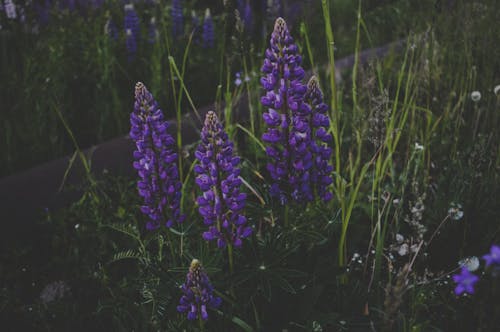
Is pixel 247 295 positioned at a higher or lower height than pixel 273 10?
lower

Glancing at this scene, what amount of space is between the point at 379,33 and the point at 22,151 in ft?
10.9

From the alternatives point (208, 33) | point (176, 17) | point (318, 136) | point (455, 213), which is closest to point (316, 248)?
point (318, 136)

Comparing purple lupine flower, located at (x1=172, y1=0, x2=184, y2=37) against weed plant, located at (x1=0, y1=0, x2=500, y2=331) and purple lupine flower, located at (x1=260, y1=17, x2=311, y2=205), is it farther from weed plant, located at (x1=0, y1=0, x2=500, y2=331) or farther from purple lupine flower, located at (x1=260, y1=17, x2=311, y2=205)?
purple lupine flower, located at (x1=260, y1=17, x2=311, y2=205)

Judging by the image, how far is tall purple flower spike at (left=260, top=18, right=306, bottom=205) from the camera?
70.2 inches

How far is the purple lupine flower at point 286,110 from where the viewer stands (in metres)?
1.78

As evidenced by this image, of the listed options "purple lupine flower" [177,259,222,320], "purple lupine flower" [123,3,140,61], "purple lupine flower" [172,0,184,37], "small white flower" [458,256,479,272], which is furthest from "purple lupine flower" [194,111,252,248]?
"purple lupine flower" [172,0,184,37]

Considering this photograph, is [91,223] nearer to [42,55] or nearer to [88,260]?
[88,260]

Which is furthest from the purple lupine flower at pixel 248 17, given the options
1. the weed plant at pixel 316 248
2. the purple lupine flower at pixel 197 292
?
the purple lupine flower at pixel 197 292

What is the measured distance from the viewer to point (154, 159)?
183 centimetres

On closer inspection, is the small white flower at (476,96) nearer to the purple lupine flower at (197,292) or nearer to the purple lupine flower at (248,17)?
the purple lupine flower at (197,292)

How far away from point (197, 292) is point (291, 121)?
2.05 ft

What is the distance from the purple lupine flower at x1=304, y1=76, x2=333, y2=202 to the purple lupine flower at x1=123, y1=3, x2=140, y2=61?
2.22m

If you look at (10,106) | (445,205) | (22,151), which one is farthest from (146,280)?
(10,106)

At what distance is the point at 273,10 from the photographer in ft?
12.7
